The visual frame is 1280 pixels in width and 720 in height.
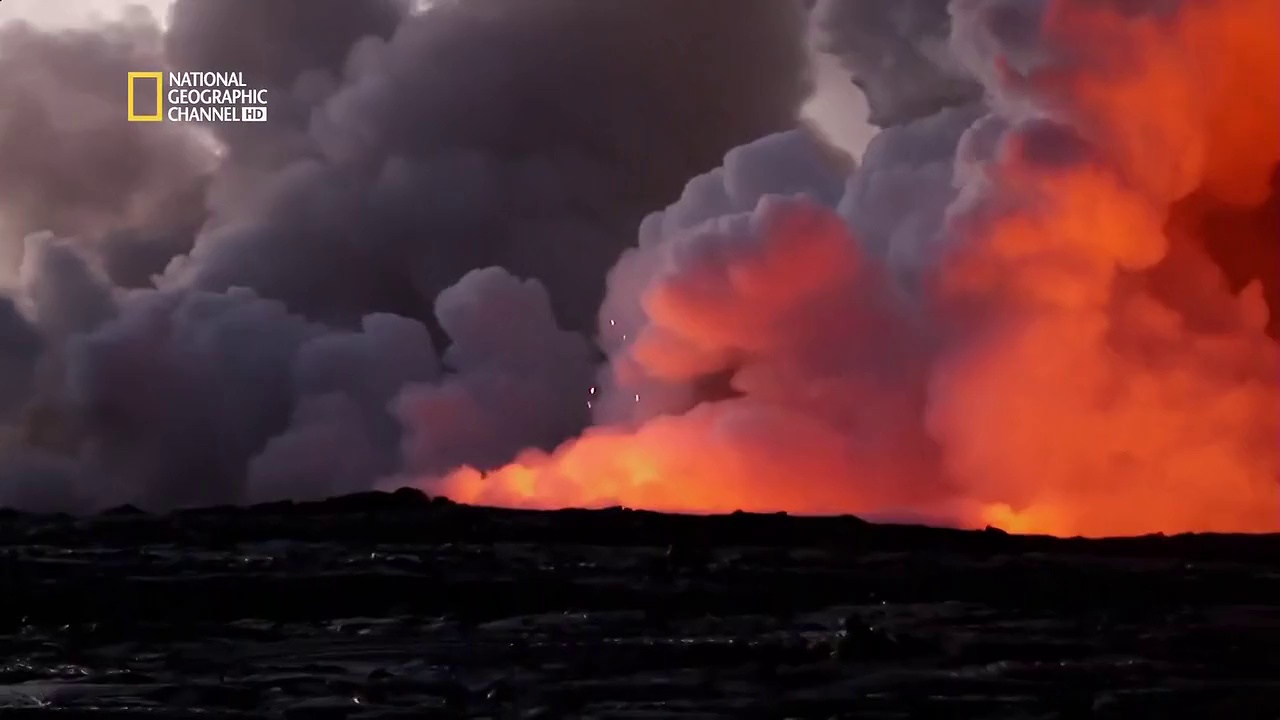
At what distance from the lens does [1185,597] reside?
5300 centimetres

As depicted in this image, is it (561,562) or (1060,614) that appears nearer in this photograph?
(1060,614)

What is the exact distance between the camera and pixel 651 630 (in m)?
42.8

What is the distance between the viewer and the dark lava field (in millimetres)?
31094

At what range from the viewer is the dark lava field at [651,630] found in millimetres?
31094

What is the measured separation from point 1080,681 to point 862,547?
163 feet

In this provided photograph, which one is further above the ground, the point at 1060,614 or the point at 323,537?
the point at 323,537

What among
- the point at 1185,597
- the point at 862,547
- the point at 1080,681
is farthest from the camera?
the point at 862,547

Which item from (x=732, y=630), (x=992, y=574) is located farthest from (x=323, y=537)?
(x=732, y=630)

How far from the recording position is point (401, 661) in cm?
3681

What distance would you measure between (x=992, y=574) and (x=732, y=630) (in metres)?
22.5

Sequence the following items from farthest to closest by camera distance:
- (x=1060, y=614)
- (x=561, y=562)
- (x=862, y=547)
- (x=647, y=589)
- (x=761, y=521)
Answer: (x=761, y=521), (x=862, y=547), (x=561, y=562), (x=647, y=589), (x=1060, y=614)

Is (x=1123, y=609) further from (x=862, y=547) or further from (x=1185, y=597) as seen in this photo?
(x=862, y=547)

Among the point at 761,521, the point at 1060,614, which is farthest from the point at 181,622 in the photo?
the point at 761,521

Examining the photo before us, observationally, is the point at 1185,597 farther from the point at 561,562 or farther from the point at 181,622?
the point at 181,622
